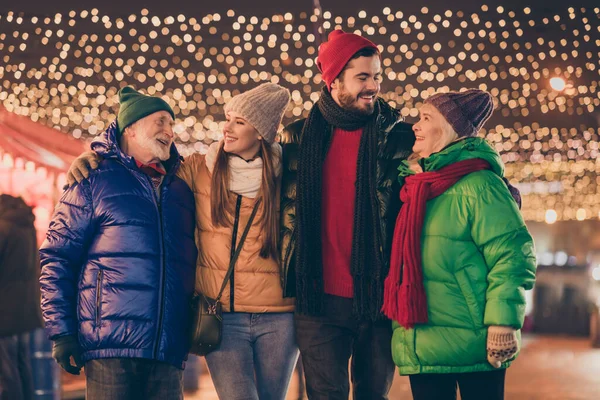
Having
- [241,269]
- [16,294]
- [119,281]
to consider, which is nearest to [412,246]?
[241,269]

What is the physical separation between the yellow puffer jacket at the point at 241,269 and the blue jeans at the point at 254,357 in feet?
0.22

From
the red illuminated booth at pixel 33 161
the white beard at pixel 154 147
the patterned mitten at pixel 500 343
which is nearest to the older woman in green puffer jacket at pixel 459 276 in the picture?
the patterned mitten at pixel 500 343

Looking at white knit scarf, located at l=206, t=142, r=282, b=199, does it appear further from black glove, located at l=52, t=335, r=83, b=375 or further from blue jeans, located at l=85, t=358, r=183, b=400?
black glove, located at l=52, t=335, r=83, b=375

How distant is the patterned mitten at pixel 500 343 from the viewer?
3811 millimetres

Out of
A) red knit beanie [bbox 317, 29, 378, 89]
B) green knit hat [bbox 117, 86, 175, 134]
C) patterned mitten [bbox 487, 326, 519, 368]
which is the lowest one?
patterned mitten [bbox 487, 326, 519, 368]

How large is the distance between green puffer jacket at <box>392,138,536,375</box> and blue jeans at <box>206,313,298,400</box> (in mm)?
633

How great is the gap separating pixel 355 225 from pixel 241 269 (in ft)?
1.94

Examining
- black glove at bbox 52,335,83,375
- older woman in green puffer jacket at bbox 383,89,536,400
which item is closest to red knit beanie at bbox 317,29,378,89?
older woman in green puffer jacket at bbox 383,89,536,400

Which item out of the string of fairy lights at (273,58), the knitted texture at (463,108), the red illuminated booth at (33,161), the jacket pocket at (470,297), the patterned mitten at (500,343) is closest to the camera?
the patterned mitten at (500,343)

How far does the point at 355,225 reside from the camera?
425cm

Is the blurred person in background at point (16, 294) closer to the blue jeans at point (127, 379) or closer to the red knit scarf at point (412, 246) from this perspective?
the blue jeans at point (127, 379)

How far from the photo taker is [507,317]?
12.5 ft

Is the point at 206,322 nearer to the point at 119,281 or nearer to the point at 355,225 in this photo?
the point at 119,281

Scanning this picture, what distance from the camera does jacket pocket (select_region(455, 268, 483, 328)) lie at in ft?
12.9
